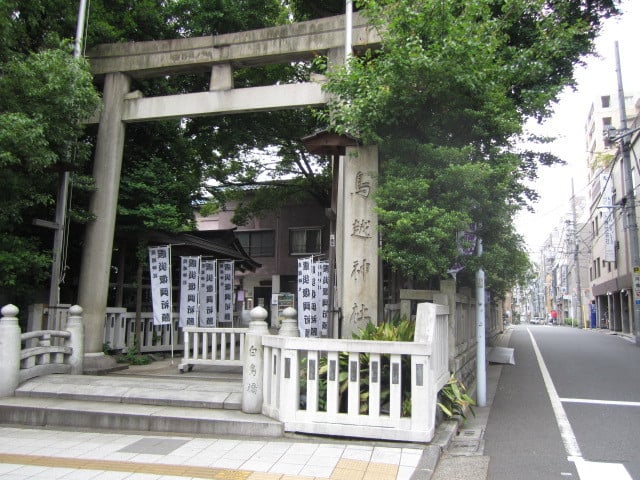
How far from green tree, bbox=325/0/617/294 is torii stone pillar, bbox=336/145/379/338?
483 mm

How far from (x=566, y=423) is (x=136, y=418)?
6191mm

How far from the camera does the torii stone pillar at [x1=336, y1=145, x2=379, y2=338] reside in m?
8.77

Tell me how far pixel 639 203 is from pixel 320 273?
21956 mm

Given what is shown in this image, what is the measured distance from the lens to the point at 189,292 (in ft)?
42.0

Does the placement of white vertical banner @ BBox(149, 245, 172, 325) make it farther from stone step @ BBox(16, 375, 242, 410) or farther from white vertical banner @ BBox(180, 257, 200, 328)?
stone step @ BBox(16, 375, 242, 410)

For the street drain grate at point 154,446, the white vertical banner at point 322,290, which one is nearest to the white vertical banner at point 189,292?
the white vertical banner at point 322,290

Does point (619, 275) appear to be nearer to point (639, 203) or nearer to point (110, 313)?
point (639, 203)

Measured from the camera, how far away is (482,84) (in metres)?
7.55

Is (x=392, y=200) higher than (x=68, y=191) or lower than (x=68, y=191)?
lower

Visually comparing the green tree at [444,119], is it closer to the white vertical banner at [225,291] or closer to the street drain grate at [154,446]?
the street drain grate at [154,446]

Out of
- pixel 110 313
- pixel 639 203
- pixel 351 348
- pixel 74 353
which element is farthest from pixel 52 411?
pixel 639 203

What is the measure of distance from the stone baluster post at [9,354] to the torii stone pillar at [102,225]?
248 centimetres

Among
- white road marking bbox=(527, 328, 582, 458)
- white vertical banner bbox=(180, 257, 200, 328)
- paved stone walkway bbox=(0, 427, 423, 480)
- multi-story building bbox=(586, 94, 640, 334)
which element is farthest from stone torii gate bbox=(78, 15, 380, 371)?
multi-story building bbox=(586, 94, 640, 334)

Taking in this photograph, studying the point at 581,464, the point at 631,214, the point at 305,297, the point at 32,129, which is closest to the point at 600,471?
the point at 581,464
